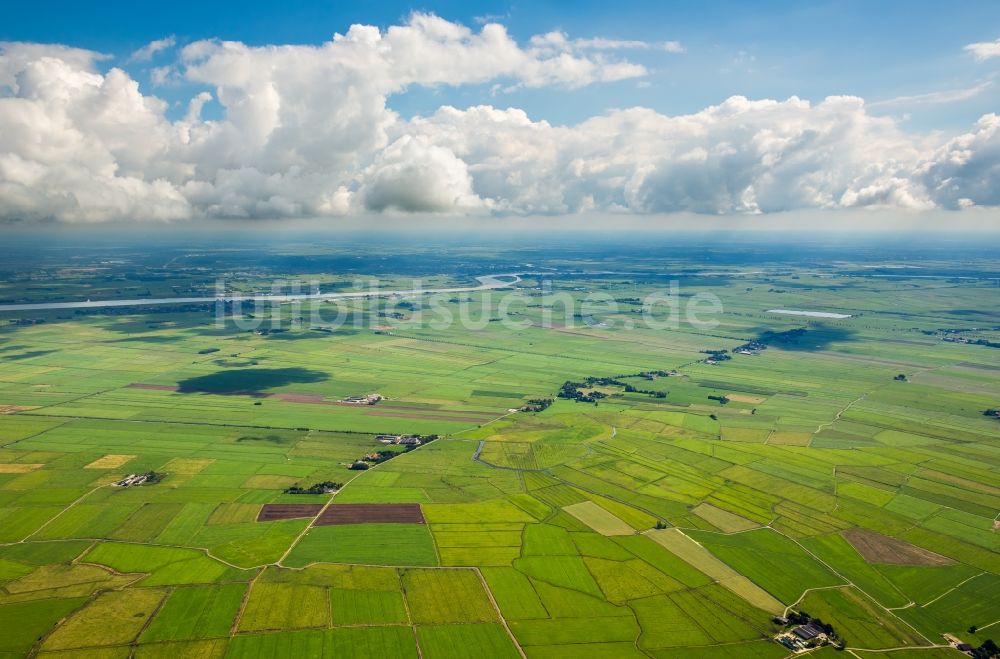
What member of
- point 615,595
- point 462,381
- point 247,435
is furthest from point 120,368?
point 615,595

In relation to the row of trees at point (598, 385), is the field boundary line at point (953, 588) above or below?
below

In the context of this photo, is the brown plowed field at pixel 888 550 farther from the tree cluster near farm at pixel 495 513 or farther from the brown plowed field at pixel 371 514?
the brown plowed field at pixel 371 514

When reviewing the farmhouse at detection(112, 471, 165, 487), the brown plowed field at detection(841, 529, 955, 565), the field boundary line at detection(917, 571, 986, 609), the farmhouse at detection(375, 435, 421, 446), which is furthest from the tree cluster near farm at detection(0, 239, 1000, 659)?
the farmhouse at detection(375, 435, 421, 446)

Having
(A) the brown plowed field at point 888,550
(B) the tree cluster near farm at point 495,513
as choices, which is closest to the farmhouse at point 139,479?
(B) the tree cluster near farm at point 495,513

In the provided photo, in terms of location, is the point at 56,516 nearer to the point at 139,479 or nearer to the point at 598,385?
the point at 139,479

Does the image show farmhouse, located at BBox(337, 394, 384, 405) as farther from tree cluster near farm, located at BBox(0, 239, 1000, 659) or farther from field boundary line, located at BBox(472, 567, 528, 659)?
field boundary line, located at BBox(472, 567, 528, 659)

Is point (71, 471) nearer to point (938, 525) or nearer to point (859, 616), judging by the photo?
point (859, 616)
